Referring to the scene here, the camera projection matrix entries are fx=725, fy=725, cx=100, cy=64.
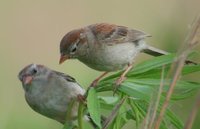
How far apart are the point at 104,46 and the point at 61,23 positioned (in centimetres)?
329

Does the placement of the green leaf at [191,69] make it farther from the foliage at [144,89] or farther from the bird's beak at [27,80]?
the bird's beak at [27,80]

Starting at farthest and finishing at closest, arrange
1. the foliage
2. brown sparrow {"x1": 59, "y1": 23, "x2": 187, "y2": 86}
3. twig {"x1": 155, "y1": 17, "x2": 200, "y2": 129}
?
brown sparrow {"x1": 59, "y1": 23, "x2": 187, "y2": 86} → the foliage → twig {"x1": 155, "y1": 17, "x2": 200, "y2": 129}

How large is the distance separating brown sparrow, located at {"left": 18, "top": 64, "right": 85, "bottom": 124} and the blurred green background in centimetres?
139

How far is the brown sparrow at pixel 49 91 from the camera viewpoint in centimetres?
373

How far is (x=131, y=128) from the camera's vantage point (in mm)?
4684

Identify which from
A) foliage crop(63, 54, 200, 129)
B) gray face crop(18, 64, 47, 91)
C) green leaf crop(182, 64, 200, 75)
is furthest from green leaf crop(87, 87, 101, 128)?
gray face crop(18, 64, 47, 91)

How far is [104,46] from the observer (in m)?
4.41

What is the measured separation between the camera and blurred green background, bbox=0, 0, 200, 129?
609cm

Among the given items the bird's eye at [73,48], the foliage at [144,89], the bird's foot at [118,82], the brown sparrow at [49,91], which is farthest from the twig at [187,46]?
the bird's eye at [73,48]

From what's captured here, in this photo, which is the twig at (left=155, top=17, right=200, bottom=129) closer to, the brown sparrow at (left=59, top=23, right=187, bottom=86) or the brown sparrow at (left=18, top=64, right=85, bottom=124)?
the brown sparrow at (left=18, top=64, right=85, bottom=124)

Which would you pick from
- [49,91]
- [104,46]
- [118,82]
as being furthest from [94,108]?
[104,46]

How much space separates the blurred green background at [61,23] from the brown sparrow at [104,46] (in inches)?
41.3

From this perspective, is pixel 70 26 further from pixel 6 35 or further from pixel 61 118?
pixel 61 118

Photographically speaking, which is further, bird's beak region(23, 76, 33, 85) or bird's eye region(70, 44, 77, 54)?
bird's eye region(70, 44, 77, 54)
